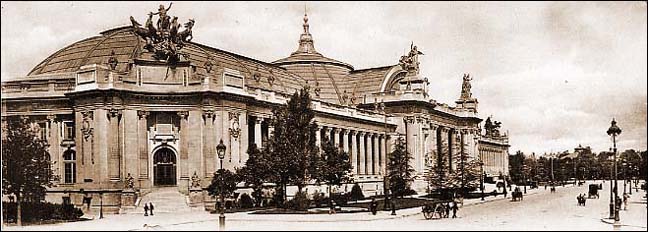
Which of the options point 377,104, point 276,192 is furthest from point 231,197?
point 377,104

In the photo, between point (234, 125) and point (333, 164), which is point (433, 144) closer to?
point (333, 164)

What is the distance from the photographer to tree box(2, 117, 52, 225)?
4309cm

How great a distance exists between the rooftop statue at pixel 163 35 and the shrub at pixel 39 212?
17229 mm

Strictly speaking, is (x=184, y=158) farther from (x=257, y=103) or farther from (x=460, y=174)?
(x=460, y=174)

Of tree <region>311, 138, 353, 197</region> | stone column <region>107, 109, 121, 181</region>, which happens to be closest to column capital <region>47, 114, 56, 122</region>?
stone column <region>107, 109, 121, 181</region>

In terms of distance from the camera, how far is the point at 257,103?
67.9m

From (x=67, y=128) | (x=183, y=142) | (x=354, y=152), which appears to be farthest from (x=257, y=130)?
(x=354, y=152)

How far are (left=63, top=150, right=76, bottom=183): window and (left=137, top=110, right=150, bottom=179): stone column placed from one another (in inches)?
221

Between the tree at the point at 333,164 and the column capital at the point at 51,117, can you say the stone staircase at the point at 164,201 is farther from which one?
the tree at the point at 333,164

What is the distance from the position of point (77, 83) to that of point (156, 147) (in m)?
7.82

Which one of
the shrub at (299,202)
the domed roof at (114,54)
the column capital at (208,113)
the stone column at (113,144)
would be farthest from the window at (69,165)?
the shrub at (299,202)

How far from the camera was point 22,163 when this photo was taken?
43.5 metres

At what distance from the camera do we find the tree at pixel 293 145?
5716 cm

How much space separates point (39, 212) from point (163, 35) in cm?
2087
